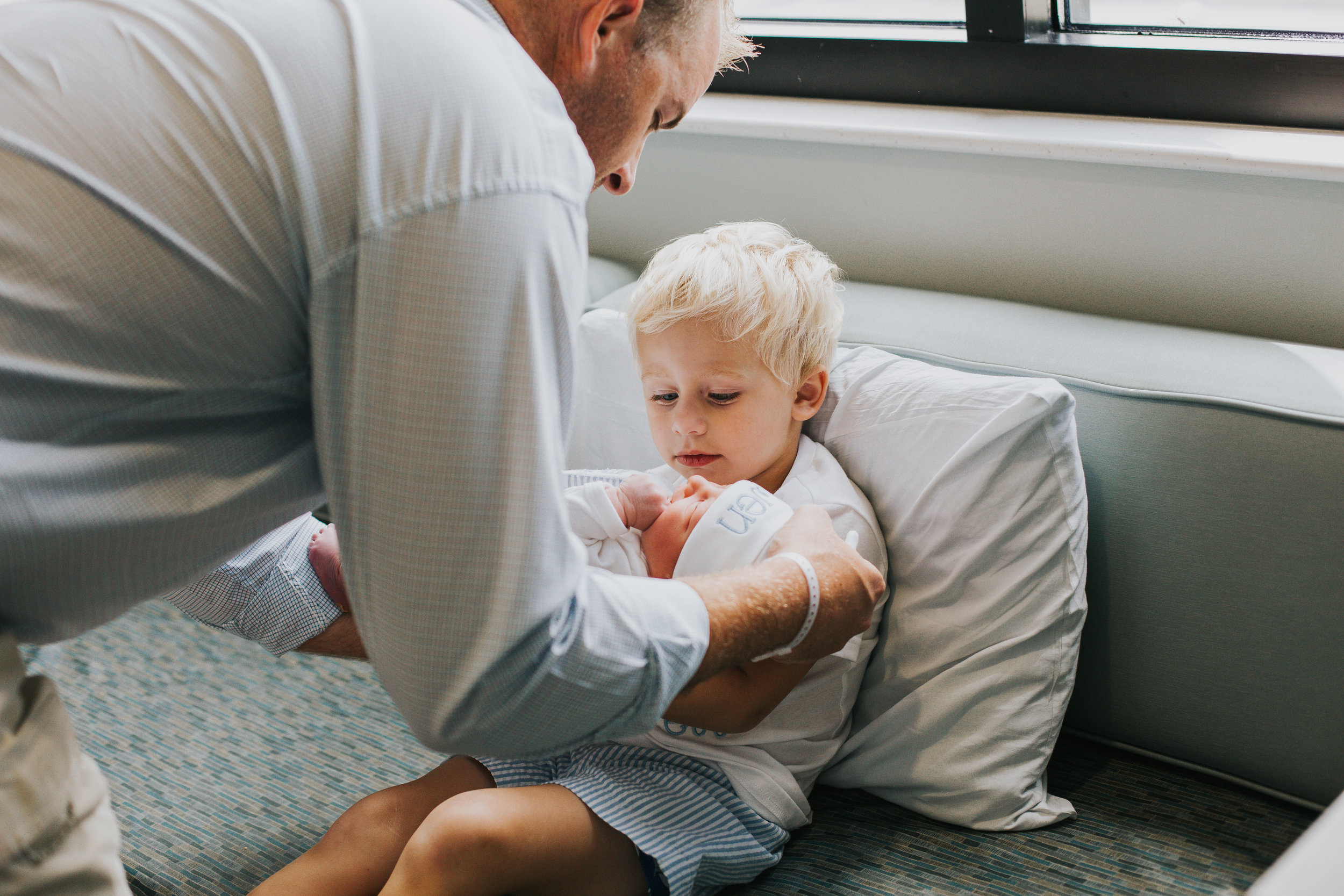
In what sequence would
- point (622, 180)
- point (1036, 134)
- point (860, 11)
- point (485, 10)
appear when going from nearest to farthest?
point (485, 10) < point (622, 180) < point (1036, 134) < point (860, 11)

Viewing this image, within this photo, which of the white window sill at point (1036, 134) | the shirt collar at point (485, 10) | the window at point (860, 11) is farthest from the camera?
the window at point (860, 11)

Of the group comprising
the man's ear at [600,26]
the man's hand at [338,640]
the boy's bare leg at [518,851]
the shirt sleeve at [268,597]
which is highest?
the man's ear at [600,26]

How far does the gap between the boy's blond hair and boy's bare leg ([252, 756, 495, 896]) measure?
2.12 feet

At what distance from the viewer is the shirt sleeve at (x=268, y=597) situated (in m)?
1.33

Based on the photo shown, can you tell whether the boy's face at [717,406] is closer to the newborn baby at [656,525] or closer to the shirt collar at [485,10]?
the newborn baby at [656,525]

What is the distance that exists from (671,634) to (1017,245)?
1.13 metres

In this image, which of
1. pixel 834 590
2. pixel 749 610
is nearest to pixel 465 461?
pixel 749 610

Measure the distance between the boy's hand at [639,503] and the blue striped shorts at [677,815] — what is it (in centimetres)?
28

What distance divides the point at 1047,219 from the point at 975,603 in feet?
2.24

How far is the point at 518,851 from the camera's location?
43.6 inches

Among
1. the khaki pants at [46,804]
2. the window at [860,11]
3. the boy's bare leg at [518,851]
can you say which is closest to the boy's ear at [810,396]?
the boy's bare leg at [518,851]

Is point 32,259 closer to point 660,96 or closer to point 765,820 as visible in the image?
point 660,96

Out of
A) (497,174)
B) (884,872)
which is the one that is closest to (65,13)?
(497,174)

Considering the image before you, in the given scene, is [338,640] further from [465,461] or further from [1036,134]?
[1036,134]
